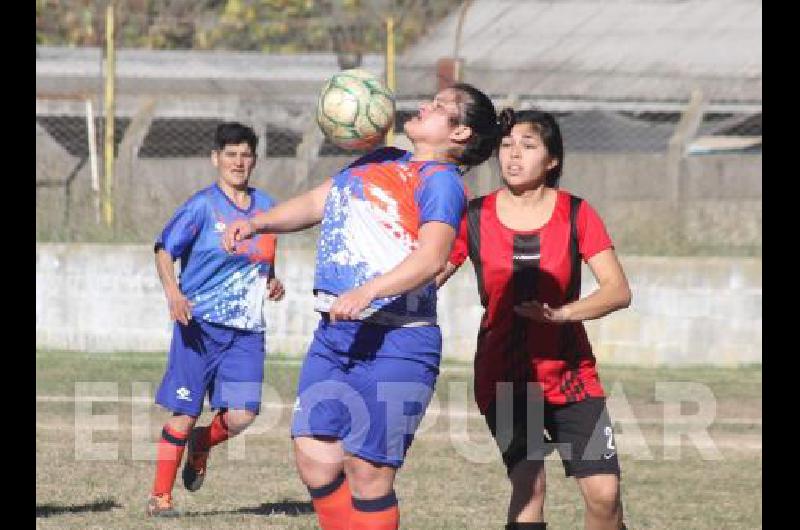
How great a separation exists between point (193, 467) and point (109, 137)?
7866mm

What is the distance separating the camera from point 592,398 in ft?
23.8

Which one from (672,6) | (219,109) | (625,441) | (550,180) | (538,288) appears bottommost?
(625,441)

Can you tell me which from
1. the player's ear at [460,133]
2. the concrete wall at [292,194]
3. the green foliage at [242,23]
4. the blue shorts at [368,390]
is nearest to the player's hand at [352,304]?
the blue shorts at [368,390]

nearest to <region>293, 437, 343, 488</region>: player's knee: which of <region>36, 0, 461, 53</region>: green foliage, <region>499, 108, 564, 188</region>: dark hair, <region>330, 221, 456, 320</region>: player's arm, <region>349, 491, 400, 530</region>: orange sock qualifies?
<region>349, 491, 400, 530</region>: orange sock

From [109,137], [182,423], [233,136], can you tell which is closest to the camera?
[182,423]

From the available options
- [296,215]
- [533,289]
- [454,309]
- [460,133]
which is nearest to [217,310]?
[296,215]

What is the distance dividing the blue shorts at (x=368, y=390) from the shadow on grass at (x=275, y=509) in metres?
2.53

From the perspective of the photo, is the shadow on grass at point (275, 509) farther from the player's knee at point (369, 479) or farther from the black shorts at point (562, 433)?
the player's knee at point (369, 479)

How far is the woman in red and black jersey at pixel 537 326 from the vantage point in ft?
23.5

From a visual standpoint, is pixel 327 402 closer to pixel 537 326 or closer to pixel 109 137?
pixel 537 326

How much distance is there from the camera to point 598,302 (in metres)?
6.95

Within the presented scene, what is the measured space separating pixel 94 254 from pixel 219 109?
2211 mm

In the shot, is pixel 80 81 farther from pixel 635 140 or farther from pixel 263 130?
pixel 635 140
